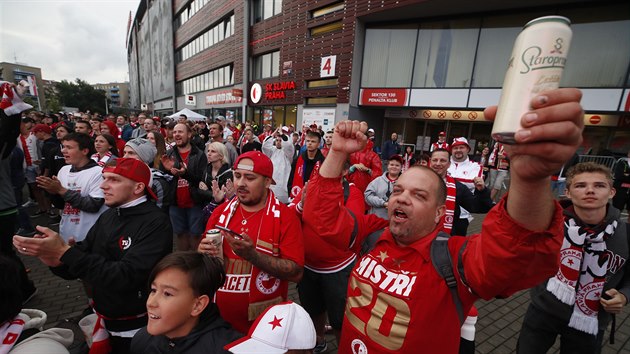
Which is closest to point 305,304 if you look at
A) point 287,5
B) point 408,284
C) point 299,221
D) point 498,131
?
point 299,221

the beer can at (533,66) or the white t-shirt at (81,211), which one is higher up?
the beer can at (533,66)

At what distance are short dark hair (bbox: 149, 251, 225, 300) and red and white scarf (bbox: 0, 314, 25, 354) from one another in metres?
0.65

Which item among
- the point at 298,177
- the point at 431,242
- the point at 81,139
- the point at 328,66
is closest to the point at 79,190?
the point at 81,139

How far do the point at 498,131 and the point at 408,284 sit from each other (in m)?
0.96

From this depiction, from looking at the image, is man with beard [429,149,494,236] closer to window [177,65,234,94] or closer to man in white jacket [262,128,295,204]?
man in white jacket [262,128,295,204]

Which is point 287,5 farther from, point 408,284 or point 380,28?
point 408,284

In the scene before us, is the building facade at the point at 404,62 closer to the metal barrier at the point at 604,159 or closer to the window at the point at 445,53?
the window at the point at 445,53

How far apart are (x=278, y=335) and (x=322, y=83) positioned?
19.1m

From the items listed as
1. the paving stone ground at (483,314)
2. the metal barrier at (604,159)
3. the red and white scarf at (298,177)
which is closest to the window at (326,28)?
the metal barrier at (604,159)

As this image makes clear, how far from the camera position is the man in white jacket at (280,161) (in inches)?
227

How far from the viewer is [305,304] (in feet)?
10.0

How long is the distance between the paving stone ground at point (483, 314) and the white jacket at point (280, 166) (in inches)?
75.4

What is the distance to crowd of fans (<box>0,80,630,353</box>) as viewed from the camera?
41.8 inches

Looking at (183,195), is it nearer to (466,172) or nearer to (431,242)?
(431,242)
